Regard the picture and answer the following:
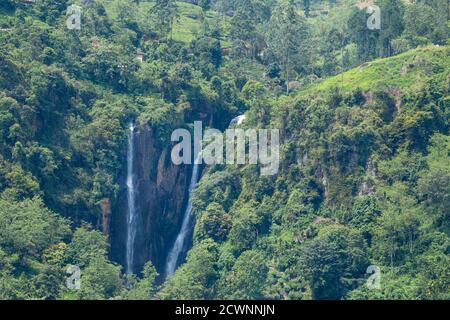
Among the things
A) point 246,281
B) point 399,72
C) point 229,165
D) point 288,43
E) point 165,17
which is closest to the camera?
point 246,281

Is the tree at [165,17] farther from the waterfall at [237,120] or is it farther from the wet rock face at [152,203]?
the wet rock face at [152,203]

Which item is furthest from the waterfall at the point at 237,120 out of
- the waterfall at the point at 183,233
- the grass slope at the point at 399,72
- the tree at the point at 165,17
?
the tree at the point at 165,17

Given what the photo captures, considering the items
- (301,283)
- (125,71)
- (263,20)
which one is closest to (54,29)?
(125,71)

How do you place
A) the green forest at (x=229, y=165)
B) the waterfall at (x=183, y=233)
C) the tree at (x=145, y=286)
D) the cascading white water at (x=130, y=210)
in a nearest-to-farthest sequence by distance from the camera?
the tree at (x=145, y=286), the green forest at (x=229, y=165), the cascading white water at (x=130, y=210), the waterfall at (x=183, y=233)

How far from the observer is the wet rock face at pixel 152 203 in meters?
A: 70.2

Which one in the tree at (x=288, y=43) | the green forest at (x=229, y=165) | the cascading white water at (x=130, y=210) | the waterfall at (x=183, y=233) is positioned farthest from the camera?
the tree at (x=288, y=43)

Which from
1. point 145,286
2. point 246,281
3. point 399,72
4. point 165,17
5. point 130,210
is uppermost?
point 165,17

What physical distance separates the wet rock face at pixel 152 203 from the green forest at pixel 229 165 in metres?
0.10

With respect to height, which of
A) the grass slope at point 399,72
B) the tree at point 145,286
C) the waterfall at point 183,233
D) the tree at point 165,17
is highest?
the tree at point 165,17

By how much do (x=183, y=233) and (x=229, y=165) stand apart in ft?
15.1

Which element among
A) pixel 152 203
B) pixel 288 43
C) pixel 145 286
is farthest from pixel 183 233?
pixel 288 43

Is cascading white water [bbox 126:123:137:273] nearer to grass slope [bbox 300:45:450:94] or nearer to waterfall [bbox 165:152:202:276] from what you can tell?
waterfall [bbox 165:152:202:276]

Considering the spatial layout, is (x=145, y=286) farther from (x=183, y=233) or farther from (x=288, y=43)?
(x=288, y=43)

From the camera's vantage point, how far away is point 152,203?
235 feet
